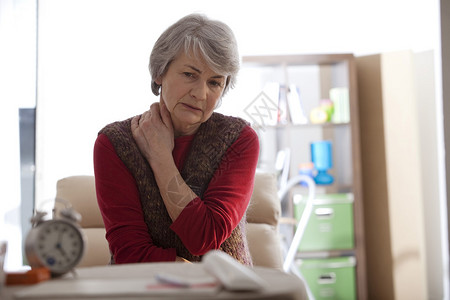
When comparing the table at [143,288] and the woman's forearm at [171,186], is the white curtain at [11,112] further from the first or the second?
the table at [143,288]

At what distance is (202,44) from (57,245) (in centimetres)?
78

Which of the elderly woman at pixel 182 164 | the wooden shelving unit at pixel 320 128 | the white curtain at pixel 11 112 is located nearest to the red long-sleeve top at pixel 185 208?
the elderly woman at pixel 182 164

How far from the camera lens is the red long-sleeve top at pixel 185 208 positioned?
1.36 metres

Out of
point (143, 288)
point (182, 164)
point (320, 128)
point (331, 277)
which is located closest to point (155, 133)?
point (182, 164)

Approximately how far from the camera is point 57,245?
86 cm

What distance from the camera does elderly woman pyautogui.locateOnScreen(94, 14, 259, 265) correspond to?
138 cm

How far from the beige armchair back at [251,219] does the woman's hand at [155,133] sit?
60 centimetres

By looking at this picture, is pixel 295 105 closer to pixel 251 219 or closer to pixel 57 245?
pixel 251 219

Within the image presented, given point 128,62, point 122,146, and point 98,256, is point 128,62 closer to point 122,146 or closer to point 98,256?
point 98,256

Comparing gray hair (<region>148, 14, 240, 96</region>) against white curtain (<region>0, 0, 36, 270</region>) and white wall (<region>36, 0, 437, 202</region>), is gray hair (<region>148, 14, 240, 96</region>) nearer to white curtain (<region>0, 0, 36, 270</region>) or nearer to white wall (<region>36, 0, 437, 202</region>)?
white curtain (<region>0, 0, 36, 270</region>)

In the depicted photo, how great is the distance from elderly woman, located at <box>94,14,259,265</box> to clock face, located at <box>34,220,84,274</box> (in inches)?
20.1

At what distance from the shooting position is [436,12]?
412 cm

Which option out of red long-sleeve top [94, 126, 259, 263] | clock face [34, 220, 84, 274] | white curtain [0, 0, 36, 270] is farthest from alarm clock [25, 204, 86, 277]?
white curtain [0, 0, 36, 270]

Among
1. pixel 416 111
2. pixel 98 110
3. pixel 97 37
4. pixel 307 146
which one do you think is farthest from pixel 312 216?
pixel 97 37
